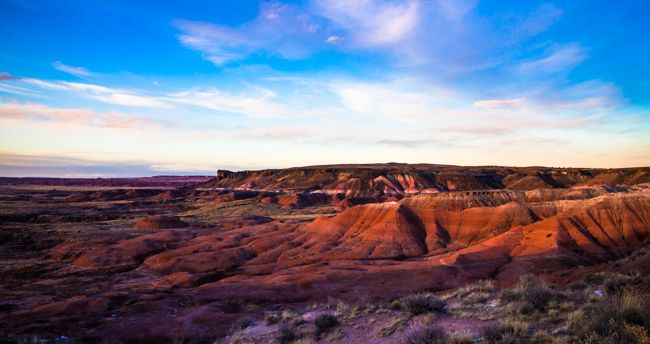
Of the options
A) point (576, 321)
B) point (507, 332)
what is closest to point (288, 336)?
point (507, 332)

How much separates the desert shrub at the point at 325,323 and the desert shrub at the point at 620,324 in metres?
6.86

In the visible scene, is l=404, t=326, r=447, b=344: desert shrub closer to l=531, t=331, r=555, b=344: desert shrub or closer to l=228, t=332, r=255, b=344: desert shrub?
l=531, t=331, r=555, b=344: desert shrub

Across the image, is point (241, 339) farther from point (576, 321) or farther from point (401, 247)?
point (401, 247)

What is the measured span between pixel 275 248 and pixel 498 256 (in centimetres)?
2276

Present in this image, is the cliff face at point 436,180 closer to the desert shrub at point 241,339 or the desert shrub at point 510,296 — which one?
the desert shrub at point 241,339

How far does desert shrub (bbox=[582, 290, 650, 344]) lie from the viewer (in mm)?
6779

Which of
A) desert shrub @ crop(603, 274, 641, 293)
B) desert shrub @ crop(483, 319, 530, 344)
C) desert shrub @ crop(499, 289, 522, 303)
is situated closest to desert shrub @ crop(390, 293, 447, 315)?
desert shrub @ crop(499, 289, 522, 303)

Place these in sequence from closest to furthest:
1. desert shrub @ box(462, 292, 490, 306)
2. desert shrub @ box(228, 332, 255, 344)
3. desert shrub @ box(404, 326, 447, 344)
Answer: desert shrub @ box(404, 326, 447, 344)
desert shrub @ box(462, 292, 490, 306)
desert shrub @ box(228, 332, 255, 344)

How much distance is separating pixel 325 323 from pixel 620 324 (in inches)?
300

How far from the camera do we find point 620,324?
283 inches

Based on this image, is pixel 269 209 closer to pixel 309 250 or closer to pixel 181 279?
pixel 309 250

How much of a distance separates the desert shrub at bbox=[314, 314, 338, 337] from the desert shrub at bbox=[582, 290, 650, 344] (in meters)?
6.86

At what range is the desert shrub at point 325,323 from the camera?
39.5ft

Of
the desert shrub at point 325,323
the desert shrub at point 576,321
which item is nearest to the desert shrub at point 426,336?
the desert shrub at point 576,321
